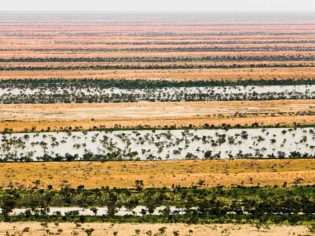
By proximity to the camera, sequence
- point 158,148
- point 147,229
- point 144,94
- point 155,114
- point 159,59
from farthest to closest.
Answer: point 159,59 < point 144,94 < point 155,114 < point 158,148 < point 147,229

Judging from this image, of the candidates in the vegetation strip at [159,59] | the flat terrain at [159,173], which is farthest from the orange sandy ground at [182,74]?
the flat terrain at [159,173]

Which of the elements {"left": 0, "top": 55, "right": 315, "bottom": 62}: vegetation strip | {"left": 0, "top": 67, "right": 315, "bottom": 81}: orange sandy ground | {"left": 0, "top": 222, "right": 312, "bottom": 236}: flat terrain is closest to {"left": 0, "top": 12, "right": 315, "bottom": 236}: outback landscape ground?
{"left": 0, "top": 222, "right": 312, "bottom": 236}: flat terrain

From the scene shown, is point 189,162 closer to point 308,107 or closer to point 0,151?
point 0,151

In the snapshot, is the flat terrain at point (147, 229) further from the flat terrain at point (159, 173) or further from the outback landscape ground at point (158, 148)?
the flat terrain at point (159, 173)

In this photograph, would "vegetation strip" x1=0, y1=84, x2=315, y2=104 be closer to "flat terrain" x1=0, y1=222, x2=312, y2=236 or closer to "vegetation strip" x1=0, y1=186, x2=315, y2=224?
"vegetation strip" x1=0, y1=186, x2=315, y2=224

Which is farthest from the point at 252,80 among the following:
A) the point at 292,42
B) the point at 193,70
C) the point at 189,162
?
the point at 292,42

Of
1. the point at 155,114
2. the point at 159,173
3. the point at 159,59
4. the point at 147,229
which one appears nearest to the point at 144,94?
the point at 155,114

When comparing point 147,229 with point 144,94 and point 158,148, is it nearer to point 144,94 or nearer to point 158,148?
point 158,148
